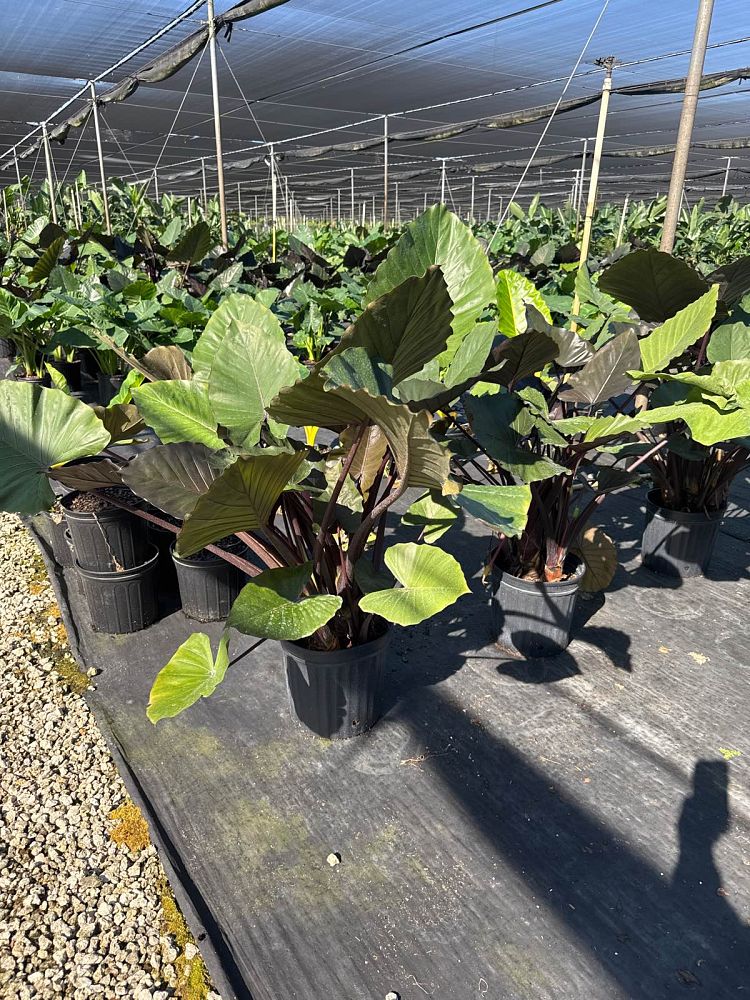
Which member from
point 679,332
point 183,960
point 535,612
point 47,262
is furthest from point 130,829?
point 47,262

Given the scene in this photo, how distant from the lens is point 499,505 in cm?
126

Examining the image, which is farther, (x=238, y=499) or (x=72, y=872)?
(x=72, y=872)

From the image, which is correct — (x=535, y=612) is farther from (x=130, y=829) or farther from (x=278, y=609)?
(x=130, y=829)

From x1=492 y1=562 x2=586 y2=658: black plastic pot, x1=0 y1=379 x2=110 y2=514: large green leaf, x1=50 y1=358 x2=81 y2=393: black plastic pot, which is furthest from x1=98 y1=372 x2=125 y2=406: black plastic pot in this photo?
x1=492 y1=562 x2=586 y2=658: black plastic pot

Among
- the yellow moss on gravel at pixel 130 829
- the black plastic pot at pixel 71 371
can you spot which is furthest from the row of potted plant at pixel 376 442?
the black plastic pot at pixel 71 371

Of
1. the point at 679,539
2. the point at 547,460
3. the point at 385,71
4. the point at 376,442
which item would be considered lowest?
the point at 679,539

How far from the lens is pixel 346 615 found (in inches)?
62.9

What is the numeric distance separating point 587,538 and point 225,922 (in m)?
1.46

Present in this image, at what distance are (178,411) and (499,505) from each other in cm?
69

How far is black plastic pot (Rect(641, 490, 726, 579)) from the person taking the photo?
2.31m

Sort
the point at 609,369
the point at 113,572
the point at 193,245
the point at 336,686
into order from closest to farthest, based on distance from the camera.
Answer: the point at 336,686 → the point at 609,369 → the point at 113,572 → the point at 193,245

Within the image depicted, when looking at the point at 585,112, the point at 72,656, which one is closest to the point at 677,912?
the point at 72,656

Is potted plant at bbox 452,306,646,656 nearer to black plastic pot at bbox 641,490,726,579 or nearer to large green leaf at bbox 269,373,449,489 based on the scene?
black plastic pot at bbox 641,490,726,579

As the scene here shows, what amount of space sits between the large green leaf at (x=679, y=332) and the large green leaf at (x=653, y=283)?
189 millimetres
